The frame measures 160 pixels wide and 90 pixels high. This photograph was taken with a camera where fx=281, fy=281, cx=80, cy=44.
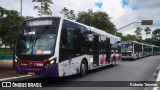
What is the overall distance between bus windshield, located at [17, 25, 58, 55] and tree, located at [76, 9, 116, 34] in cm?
4228

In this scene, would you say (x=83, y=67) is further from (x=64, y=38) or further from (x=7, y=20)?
(x=7, y=20)

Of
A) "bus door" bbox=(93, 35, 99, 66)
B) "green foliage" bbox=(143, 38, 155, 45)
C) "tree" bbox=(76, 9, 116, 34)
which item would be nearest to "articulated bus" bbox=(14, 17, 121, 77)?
"bus door" bbox=(93, 35, 99, 66)

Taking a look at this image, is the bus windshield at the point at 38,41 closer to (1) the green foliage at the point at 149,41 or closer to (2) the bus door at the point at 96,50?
(2) the bus door at the point at 96,50

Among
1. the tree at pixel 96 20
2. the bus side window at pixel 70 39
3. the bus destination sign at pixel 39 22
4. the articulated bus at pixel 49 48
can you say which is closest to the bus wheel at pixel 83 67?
the articulated bus at pixel 49 48

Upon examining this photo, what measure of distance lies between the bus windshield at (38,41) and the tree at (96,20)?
4228 centimetres

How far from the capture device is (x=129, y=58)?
3750 cm

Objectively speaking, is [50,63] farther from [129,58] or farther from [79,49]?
[129,58]

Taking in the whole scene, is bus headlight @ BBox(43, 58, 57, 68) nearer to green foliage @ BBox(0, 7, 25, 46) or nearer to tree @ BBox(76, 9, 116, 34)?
green foliage @ BBox(0, 7, 25, 46)

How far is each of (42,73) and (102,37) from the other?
8.83 metres

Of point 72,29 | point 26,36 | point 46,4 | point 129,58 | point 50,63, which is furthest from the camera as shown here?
point 129,58

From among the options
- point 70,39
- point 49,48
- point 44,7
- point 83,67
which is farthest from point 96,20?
point 49,48

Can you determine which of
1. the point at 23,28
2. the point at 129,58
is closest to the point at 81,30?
the point at 23,28

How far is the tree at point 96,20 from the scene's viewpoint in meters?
55.6

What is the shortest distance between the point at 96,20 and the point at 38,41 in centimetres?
4327
